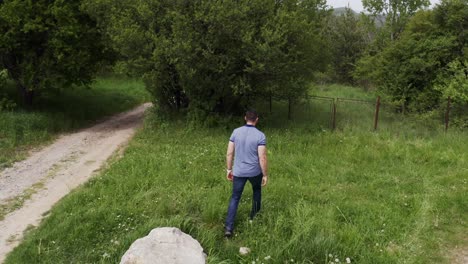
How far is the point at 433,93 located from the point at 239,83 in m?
11.7

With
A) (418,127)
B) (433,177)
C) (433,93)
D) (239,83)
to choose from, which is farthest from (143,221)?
(433,93)

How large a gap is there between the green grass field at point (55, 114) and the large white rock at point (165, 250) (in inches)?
245

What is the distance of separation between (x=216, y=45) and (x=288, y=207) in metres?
6.37

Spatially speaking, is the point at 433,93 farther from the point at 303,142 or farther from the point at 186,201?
the point at 186,201

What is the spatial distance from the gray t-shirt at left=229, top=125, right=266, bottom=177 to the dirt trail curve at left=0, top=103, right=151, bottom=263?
3.37 m

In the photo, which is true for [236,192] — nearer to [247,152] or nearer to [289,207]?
[247,152]

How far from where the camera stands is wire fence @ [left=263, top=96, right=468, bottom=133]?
12.7 metres

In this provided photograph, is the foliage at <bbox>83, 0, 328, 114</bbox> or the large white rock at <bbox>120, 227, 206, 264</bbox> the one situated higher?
the foliage at <bbox>83, 0, 328, 114</bbox>

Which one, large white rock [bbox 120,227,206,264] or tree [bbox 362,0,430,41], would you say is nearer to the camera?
large white rock [bbox 120,227,206,264]

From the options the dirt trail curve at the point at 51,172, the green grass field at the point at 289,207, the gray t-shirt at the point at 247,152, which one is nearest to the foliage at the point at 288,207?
the green grass field at the point at 289,207

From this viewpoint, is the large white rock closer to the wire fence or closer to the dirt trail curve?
Answer: the dirt trail curve

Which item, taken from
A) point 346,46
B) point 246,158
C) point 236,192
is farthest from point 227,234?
point 346,46

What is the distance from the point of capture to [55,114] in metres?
14.7

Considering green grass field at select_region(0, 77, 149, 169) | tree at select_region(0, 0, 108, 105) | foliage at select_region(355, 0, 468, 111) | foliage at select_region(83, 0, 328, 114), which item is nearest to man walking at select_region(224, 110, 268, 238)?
foliage at select_region(83, 0, 328, 114)
